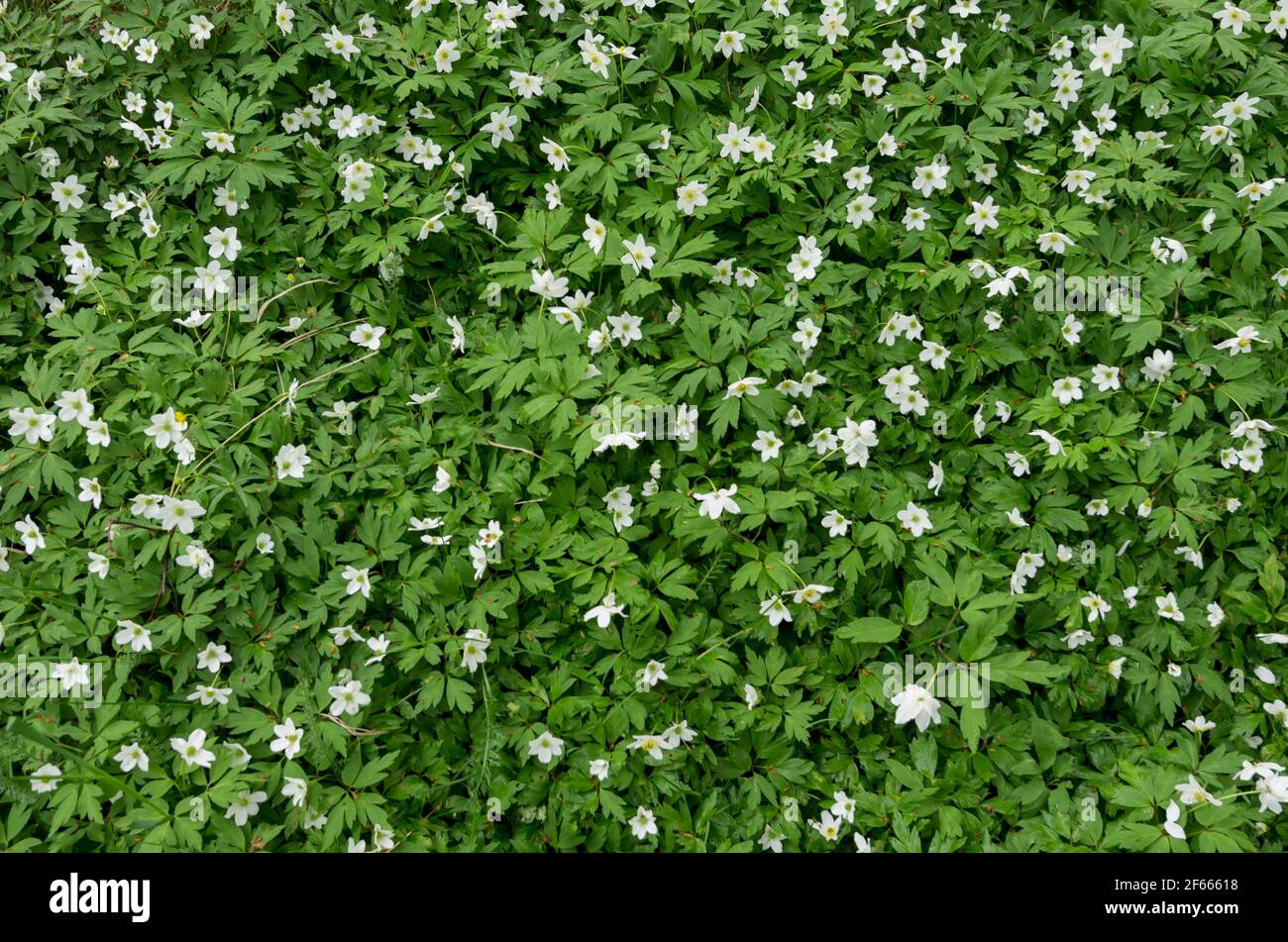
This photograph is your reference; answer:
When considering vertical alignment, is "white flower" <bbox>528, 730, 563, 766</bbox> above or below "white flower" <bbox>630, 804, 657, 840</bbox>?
above

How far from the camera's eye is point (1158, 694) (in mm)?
3285

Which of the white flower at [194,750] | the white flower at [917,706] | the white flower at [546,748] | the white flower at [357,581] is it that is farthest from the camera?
the white flower at [357,581]

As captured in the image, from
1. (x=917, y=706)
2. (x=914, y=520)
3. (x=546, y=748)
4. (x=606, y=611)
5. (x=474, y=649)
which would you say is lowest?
(x=546, y=748)

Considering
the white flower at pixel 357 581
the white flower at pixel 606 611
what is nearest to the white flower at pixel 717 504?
the white flower at pixel 606 611

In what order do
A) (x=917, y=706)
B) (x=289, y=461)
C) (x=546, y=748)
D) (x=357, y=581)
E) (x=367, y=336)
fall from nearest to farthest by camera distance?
(x=917, y=706) < (x=546, y=748) < (x=357, y=581) < (x=289, y=461) < (x=367, y=336)

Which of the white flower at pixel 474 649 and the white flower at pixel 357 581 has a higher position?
the white flower at pixel 357 581

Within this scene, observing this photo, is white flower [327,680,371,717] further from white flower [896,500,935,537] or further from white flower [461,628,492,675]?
white flower [896,500,935,537]

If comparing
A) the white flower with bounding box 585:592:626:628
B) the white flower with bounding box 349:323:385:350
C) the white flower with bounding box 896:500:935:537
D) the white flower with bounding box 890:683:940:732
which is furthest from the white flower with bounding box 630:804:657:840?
the white flower with bounding box 349:323:385:350

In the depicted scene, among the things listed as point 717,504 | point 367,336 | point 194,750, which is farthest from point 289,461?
point 717,504

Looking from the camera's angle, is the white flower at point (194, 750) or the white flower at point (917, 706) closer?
the white flower at point (917, 706)

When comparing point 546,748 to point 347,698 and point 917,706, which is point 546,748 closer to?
point 347,698

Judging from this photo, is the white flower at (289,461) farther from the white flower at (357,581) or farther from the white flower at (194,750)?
the white flower at (194,750)

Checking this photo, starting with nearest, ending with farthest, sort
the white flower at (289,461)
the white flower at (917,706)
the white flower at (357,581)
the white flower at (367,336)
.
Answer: the white flower at (917,706) < the white flower at (357,581) < the white flower at (289,461) < the white flower at (367,336)

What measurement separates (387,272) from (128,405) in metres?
1.16
